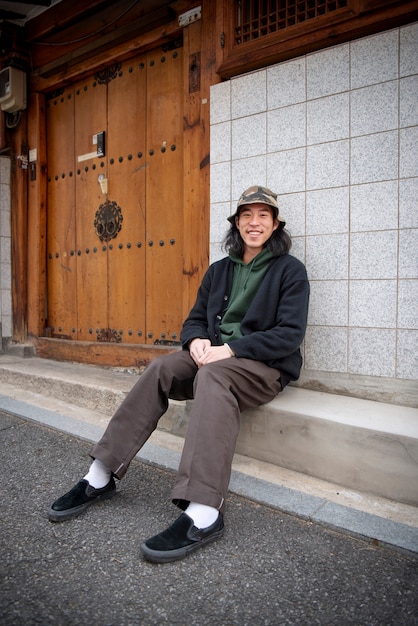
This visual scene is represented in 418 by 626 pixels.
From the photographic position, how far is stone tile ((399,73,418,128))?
224 cm

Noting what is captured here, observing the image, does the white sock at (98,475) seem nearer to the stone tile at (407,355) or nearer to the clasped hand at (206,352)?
the clasped hand at (206,352)

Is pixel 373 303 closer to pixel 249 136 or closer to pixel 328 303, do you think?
pixel 328 303

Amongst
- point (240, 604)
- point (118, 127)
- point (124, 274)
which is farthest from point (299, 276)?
point (118, 127)

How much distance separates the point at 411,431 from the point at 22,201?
13.0 feet

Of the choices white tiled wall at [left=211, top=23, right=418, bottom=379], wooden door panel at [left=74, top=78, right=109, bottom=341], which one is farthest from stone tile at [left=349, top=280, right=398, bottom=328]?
wooden door panel at [left=74, top=78, right=109, bottom=341]

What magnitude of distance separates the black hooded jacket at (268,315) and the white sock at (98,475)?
716 mm

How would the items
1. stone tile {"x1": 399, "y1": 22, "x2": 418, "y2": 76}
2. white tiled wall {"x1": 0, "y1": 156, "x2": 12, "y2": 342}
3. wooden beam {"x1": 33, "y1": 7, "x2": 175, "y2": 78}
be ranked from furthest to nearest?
white tiled wall {"x1": 0, "y1": 156, "x2": 12, "y2": 342} → wooden beam {"x1": 33, "y1": 7, "x2": 175, "y2": 78} → stone tile {"x1": 399, "y1": 22, "x2": 418, "y2": 76}

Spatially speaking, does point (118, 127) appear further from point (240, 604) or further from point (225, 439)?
point (240, 604)

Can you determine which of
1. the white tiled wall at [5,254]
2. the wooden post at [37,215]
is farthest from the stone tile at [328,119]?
the white tiled wall at [5,254]

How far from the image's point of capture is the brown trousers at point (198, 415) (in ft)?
5.58

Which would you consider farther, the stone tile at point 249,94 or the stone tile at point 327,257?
the stone tile at point 249,94

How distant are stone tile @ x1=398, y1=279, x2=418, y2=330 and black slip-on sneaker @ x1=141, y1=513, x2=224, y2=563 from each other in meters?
1.32

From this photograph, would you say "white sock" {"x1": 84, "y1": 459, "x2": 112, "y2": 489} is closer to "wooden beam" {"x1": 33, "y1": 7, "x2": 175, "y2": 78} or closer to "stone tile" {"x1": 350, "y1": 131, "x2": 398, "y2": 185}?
"stone tile" {"x1": 350, "y1": 131, "x2": 398, "y2": 185}

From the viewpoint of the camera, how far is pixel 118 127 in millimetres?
3867
